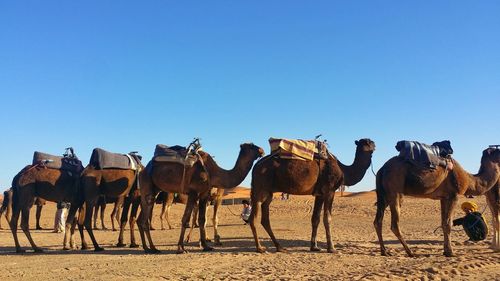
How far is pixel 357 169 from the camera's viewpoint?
41.5 ft

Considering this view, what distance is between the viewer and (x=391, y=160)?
11.8 m

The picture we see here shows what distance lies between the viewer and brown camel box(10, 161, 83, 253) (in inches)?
503

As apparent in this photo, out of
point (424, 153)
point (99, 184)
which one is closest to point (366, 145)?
point (424, 153)

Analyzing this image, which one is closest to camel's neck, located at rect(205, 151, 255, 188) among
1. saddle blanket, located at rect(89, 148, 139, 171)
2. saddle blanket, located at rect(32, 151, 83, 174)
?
saddle blanket, located at rect(89, 148, 139, 171)

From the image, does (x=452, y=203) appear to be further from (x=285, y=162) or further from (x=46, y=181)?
(x=46, y=181)

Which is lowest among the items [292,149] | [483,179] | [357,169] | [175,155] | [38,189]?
[38,189]

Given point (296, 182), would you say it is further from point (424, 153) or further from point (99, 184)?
point (99, 184)

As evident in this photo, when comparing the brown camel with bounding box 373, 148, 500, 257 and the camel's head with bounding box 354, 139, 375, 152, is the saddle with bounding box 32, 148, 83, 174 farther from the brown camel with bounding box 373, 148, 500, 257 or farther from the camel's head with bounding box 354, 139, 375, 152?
the brown camel with bounding box 373, 148, 500, 257

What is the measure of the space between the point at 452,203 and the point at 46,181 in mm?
10893

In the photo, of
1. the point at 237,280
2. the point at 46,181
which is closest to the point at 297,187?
the point at 237,280

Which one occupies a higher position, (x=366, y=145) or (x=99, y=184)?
(x=366, y=145)

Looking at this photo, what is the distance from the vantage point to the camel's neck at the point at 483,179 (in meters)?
12.1

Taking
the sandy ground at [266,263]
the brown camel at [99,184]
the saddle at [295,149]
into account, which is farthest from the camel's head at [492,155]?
the brown camel at [99,184]

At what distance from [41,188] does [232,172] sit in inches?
216
